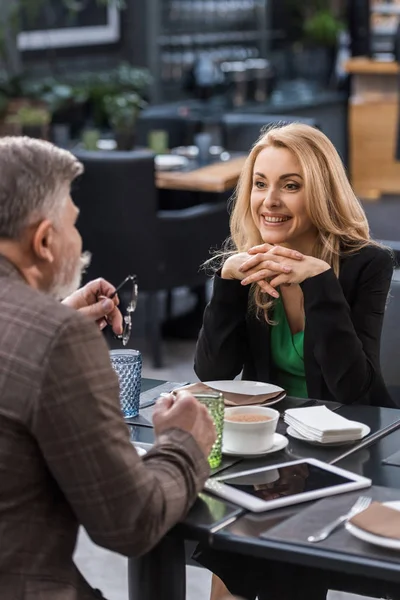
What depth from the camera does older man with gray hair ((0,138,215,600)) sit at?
1.56 m

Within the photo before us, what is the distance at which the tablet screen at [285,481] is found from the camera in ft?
6.05

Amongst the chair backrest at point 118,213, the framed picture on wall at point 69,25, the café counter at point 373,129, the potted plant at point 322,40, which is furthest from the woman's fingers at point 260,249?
the potted plant at point 322,40

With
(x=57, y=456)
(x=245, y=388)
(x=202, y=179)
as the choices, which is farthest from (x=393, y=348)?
(x=202, y=179)

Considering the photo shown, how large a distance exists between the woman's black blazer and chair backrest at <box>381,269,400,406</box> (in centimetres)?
23

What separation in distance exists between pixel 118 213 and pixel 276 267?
9.17 ft

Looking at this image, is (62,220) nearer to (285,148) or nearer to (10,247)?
(10,247)

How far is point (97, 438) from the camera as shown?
157cm

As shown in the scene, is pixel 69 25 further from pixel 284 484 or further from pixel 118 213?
pixel 284 484

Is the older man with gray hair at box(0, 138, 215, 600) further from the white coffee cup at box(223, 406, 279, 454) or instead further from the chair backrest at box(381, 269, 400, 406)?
the chair backrest at box(381, 269, 400, 406)

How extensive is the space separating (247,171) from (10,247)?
4.23 ft

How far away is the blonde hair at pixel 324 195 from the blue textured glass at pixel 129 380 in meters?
0.53

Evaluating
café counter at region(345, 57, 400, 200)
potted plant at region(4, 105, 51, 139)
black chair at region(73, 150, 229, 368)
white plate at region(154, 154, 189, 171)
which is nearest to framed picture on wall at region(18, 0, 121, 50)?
potted plant at region(4, 105, 51, 139)

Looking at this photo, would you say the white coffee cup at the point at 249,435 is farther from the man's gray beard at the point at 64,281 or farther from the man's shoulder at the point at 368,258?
the man's shoulder at the point at 368,258

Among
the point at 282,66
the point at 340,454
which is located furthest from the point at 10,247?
the point at 282,66
